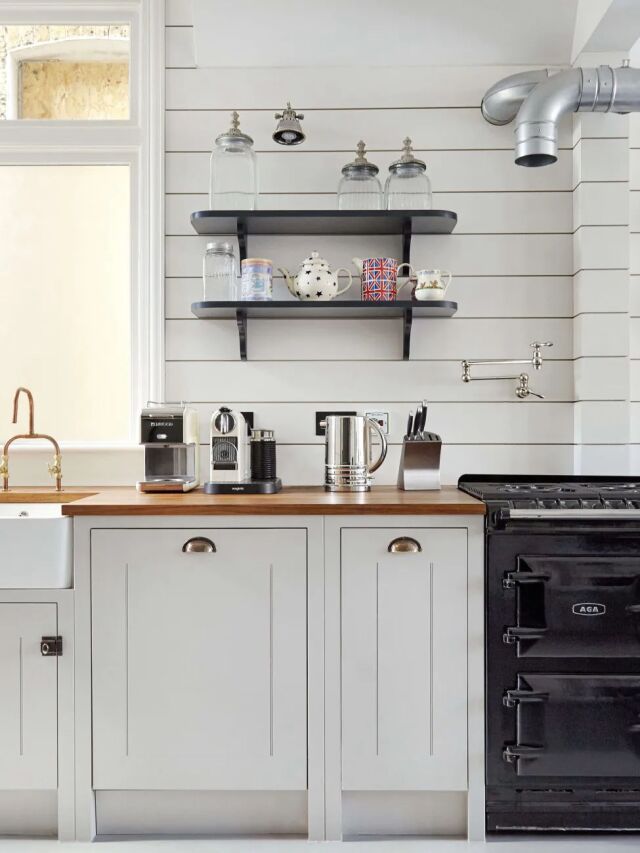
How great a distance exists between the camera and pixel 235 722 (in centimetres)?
187

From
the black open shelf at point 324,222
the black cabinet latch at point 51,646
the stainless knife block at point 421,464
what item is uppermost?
the black open shelf at point 324,222

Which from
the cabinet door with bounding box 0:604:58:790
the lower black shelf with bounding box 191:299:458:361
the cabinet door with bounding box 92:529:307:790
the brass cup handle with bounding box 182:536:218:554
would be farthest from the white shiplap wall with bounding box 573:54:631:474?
the cabinet door with bounding box 0:604:58:790

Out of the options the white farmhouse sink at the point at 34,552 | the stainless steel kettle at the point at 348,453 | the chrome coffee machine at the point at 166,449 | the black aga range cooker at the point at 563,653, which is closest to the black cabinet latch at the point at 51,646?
the white farmhouse sink at the point at 34,552

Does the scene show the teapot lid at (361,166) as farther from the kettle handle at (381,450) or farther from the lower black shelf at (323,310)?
the kettle handle at (381,450)

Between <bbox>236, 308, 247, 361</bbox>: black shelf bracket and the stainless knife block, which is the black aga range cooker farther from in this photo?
<bbox>236, 308, 247, 361</bbox>: black shelf bracket

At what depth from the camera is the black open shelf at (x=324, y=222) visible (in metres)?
2.29

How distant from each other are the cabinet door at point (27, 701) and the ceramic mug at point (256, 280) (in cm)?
117

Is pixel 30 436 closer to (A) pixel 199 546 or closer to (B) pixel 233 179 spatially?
(A) pixel 199 546

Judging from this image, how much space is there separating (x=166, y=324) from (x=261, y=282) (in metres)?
0.44

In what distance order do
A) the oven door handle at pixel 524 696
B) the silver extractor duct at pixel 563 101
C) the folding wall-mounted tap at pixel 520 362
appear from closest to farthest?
the oven door handle at pixel 524 696 → the silver extractor duct at pixel 563 101 → the folding wall-mounted tap at pixel 520 362

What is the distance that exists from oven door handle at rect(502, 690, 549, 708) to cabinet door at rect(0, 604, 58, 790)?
1.23 meters

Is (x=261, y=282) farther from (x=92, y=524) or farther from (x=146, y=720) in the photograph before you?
(x=146, y=720)

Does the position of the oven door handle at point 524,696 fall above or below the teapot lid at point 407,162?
below

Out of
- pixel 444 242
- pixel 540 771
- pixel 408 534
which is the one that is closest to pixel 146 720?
pixel 408 534
